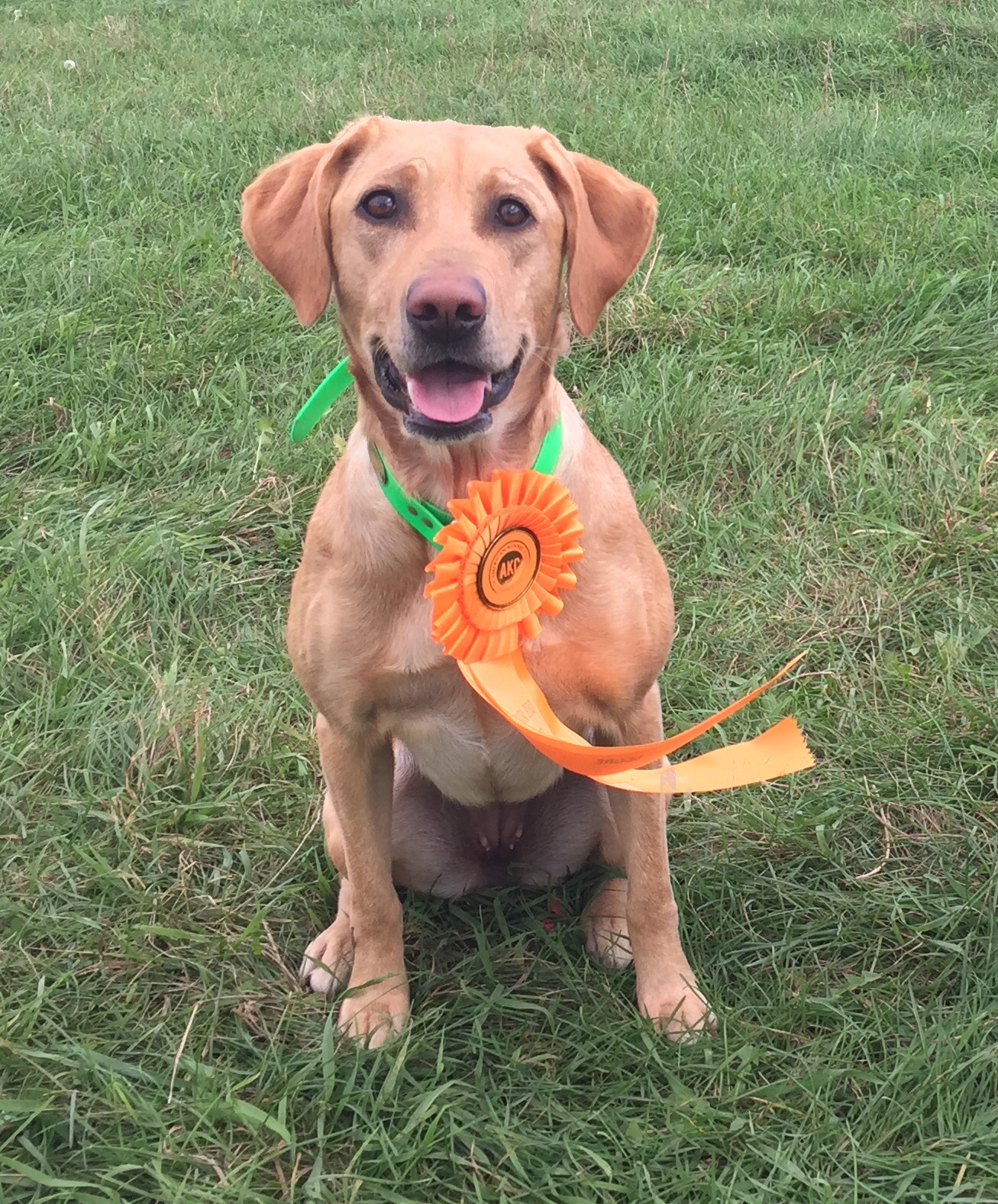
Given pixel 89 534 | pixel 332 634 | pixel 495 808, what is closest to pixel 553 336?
pixel 332 634

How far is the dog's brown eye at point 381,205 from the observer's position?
Answer: 225cm

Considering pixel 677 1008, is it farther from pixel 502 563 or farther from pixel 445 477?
pixel 445 477

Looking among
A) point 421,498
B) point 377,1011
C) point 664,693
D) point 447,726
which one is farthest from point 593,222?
point 377,1011

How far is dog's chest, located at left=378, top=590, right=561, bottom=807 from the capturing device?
7.57 ft

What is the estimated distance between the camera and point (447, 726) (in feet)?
7.82

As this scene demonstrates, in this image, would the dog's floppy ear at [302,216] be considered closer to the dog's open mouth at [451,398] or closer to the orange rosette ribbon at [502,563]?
the dog's open mouth at [451,398]

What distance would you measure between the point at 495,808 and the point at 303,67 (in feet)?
20.8

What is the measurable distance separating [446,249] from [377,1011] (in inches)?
62.4

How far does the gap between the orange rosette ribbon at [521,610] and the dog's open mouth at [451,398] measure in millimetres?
119

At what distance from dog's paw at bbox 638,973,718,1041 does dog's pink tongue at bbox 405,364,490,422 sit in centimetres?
130

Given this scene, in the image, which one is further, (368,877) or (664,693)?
(664,693)

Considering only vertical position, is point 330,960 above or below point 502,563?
below

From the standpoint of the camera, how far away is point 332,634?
91.9 inches

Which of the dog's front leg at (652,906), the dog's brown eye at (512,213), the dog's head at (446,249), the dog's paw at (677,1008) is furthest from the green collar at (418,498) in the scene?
the dog's paw at (677,1008)
